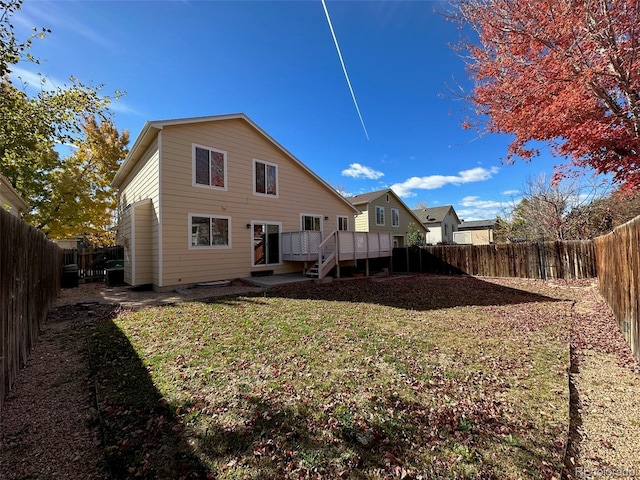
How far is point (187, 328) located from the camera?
17.6 feet

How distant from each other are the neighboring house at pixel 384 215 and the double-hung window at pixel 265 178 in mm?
12470

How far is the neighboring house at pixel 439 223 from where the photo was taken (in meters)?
→ 35.7

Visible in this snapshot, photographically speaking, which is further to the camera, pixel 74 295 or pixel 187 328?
pixel 74 295

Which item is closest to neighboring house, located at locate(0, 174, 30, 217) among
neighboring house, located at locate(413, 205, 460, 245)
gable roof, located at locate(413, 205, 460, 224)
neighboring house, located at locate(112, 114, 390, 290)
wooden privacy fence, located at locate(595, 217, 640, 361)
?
neighboring house, located at locate(112, 114, 390, 290)

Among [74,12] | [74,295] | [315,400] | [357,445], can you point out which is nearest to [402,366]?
[315,400]

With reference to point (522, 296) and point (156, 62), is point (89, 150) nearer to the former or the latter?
point (156, 62)

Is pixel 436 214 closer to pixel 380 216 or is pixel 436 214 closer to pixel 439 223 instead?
pixel 439 223

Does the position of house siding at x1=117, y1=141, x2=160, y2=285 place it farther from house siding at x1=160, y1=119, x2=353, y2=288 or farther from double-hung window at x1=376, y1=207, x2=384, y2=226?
double-hung window at x1=376, y1=207, x2=384, y2=226

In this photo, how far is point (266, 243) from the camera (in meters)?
12.7

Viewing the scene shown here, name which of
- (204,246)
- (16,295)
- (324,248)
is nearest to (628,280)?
(16,295)

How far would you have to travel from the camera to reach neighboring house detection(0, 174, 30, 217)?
9.54 metres

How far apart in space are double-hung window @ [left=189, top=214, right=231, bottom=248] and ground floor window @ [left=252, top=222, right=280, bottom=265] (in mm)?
1266

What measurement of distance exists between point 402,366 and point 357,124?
1533 cm

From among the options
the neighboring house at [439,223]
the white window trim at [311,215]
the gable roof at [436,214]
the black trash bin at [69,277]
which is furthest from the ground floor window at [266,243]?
the gable roof at [436,214]
